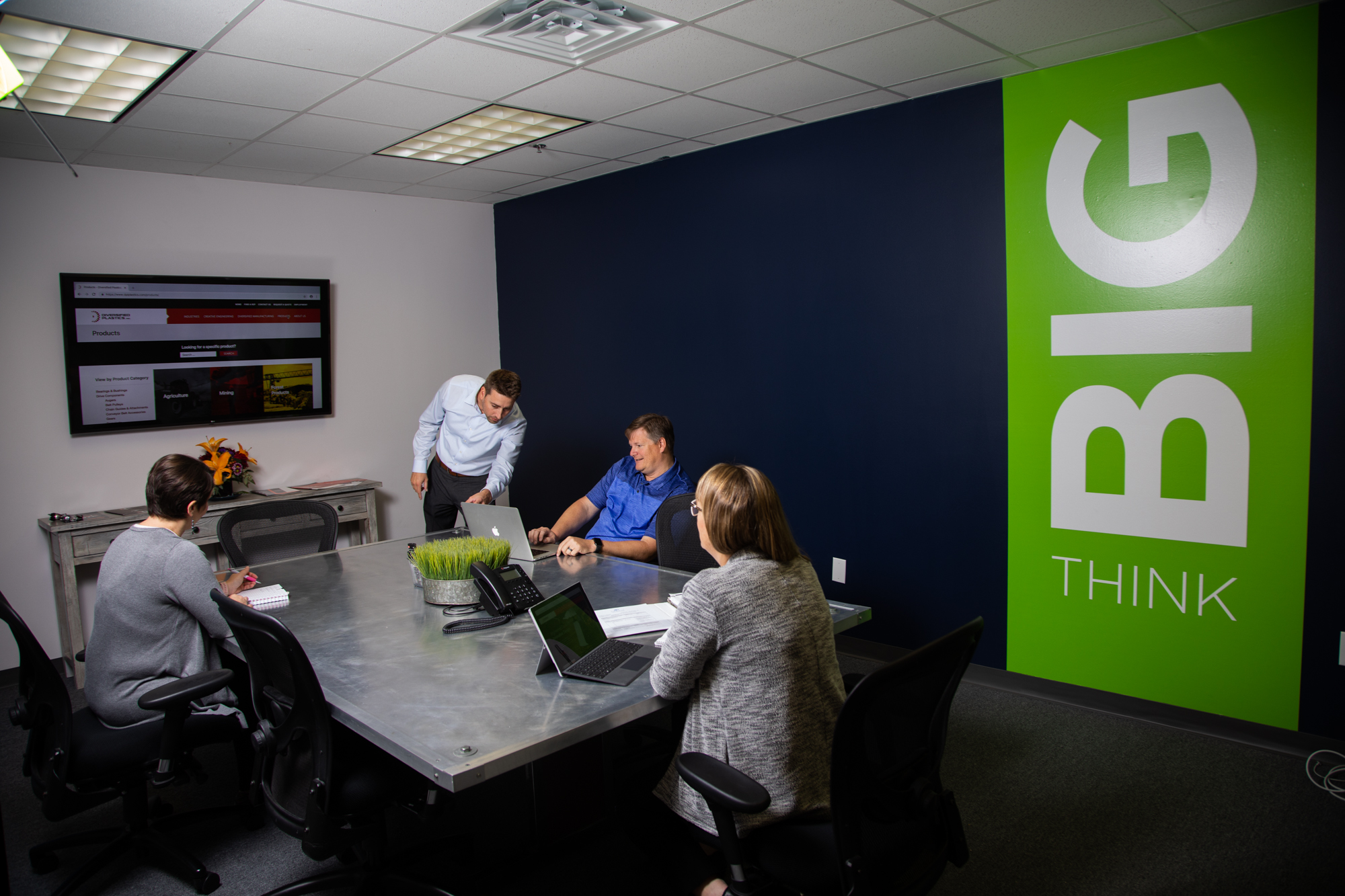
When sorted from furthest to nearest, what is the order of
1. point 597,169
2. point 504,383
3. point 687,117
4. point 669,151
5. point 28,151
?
1. point 597,169
2. point 669,151
3. point 504,383
4. point 28,151
5. point 687,117

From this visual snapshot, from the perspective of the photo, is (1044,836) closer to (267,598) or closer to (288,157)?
(267,598)

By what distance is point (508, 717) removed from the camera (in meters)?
1.88

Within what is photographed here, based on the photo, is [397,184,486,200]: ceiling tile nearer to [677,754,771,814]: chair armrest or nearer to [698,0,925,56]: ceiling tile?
[698,0,925,56]: ceiling tile

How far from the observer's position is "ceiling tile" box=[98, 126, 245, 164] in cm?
404

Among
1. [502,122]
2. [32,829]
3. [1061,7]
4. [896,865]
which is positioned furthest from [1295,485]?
[32,829]

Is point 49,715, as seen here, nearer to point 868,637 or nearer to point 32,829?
point 32,829

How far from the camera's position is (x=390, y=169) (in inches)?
198

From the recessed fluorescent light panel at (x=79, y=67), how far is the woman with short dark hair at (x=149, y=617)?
1563mm

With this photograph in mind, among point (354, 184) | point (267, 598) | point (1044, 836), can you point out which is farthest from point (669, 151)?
point (1044, 836)

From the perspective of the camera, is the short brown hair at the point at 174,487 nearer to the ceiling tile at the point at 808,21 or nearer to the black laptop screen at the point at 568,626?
the black laptop screen at the point at 568,626

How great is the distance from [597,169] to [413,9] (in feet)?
8.44

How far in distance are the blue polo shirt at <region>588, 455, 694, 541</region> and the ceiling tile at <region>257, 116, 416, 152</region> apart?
206cm

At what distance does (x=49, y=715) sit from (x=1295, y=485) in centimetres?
413

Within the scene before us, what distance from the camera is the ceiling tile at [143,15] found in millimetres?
2598
